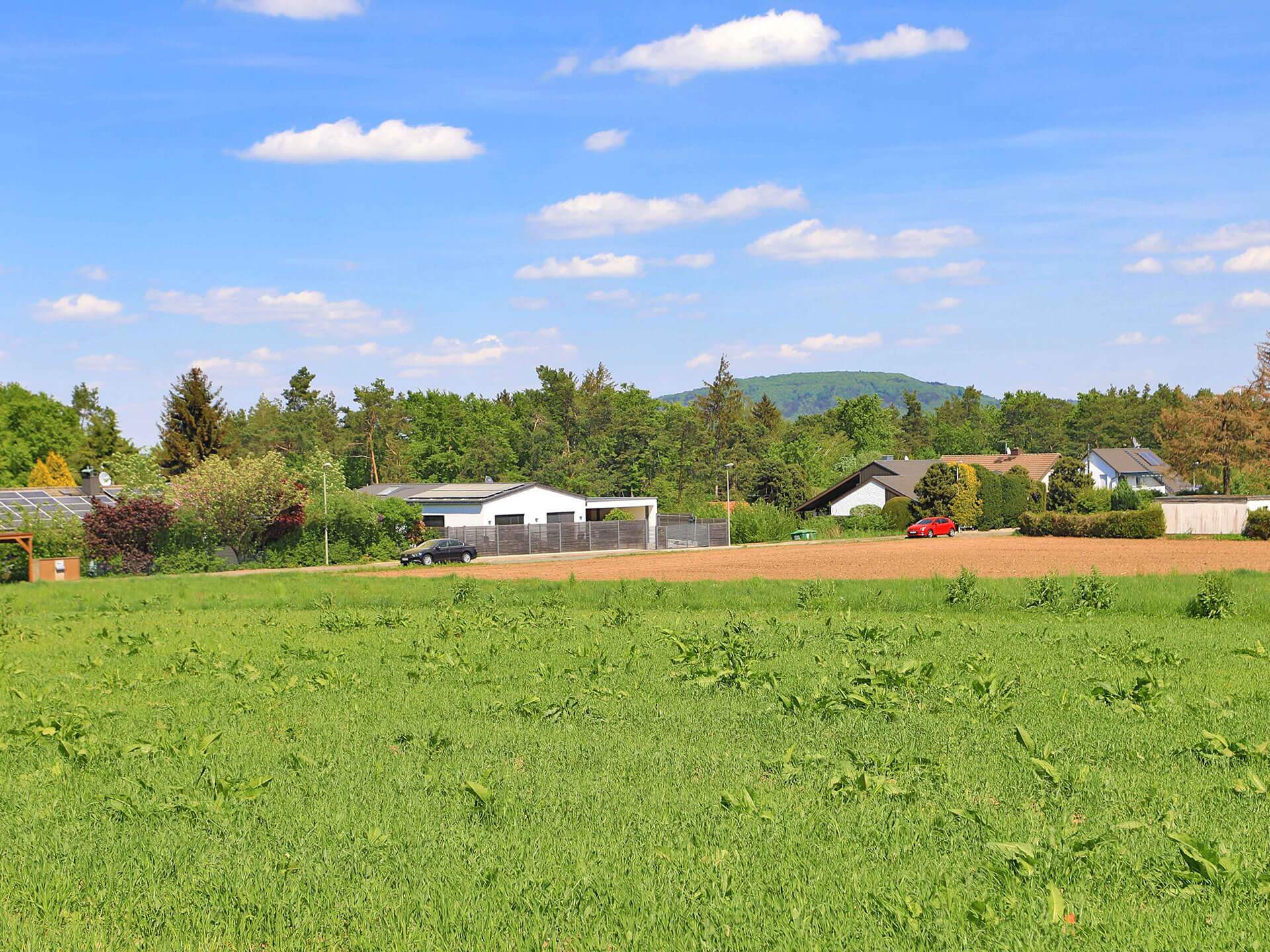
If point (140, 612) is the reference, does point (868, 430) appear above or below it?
above

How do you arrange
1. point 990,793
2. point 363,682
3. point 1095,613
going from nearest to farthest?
point 990,793
point 363,682
point 1095,613

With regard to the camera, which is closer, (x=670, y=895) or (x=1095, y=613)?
(x=670, y=895)

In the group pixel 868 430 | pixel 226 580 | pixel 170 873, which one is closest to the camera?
pixel 170 873

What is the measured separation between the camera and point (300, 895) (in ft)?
24.5

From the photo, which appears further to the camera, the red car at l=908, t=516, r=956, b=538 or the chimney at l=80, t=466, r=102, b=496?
the red car at l=908, t=516, r=956, b=538

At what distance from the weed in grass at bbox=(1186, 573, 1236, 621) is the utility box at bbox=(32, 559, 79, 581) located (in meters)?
45.2

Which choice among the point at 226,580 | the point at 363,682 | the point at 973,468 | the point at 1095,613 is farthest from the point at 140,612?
the point at 973,468

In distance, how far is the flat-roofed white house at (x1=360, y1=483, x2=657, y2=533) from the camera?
2571 inches

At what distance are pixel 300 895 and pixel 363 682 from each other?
9.01 metres

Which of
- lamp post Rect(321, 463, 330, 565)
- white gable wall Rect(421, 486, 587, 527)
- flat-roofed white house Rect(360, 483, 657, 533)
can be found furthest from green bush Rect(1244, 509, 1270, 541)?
lamp post Rect(321, 463, 330, 565)

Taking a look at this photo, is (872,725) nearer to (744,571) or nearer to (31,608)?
(31,608)

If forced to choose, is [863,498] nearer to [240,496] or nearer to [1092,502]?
[1092,502]

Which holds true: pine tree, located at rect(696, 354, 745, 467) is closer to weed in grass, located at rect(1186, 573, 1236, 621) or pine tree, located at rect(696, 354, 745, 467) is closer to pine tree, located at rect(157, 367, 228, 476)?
pine tree, located at rect(157, 367, 228, 476)

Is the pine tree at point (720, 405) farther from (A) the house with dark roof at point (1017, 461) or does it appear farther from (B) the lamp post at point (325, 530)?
(B) the lamp post at point (325, 530)
